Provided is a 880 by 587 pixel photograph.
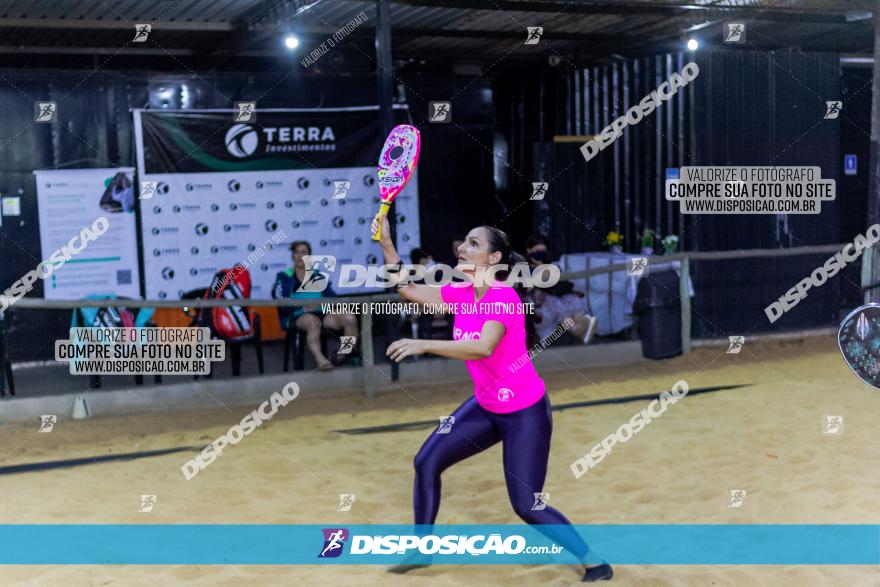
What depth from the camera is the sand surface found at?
16.2 ft

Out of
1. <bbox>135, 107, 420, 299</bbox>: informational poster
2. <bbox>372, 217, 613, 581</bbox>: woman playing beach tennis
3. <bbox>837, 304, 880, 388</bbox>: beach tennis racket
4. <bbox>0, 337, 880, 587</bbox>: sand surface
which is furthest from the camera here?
<bbox>135, 107, 420, 299</bbox>: informational poster

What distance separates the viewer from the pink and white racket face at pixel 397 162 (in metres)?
4.39

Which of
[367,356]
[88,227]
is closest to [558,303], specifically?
[367,356]

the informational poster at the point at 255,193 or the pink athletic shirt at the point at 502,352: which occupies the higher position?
the informational poster at the point at 255,193

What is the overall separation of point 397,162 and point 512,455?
1439 mm

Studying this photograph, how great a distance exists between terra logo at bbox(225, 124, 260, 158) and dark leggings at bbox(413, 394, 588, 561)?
25.5 feet

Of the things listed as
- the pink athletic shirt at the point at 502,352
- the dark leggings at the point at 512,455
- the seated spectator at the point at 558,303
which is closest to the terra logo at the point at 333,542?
the dark leggings at the point at 512,455

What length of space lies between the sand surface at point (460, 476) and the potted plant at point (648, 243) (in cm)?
288

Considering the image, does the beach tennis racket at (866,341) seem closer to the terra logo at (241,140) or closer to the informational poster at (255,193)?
the informational poster at (255,193)

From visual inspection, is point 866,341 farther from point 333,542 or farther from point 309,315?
point 309,315

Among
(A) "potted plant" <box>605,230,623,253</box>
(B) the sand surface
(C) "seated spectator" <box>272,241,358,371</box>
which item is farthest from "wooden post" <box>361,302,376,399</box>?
(A) "potted plant" <box>605,230,623,253</box>

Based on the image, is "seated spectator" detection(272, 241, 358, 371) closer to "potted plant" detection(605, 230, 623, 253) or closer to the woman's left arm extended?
"potted plant" detection(605, 230, 623, 253)

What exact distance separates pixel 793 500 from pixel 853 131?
9406mm

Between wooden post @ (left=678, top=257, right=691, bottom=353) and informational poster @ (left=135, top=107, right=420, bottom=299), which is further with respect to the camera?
informational poster @ (left=135, top=107, right=420, bottom=299)
